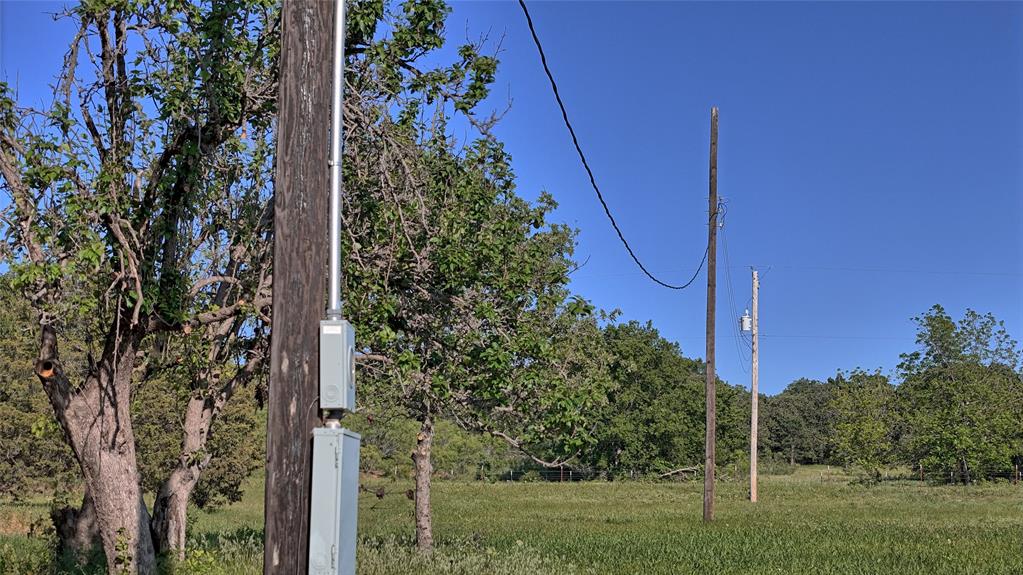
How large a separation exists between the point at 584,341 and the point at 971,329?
52880mm

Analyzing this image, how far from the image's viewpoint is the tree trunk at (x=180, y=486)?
44.3 feet

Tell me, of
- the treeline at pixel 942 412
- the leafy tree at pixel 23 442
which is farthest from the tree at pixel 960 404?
the leafy tree at pixel 23 442

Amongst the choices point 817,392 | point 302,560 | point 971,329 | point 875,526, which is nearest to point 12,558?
point 302,560

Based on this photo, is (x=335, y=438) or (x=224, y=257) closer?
(x=335, y=438)

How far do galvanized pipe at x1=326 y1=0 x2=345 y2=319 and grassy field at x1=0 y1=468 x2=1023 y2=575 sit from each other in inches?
255

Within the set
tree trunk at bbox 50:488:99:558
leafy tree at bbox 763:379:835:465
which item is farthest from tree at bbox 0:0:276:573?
leafy tree at bbox 763:379:835:465

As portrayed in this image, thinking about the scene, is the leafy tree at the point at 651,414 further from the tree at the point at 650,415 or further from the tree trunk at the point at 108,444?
the tree trunk at the point at 108,444

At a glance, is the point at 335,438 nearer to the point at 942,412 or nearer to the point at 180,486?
the point at 180,486

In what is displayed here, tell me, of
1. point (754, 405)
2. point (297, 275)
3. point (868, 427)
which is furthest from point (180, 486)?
point (868, 427)

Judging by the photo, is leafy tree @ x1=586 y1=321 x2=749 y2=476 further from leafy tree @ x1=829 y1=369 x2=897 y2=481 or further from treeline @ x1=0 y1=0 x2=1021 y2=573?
treeline @ x1=0 y1=0 x2=1021 y2=573

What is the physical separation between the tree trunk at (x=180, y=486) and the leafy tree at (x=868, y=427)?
2187 inches

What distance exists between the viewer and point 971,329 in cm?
6644

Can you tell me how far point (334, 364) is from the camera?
18.3 ft

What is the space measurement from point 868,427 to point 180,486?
55.8 meters
